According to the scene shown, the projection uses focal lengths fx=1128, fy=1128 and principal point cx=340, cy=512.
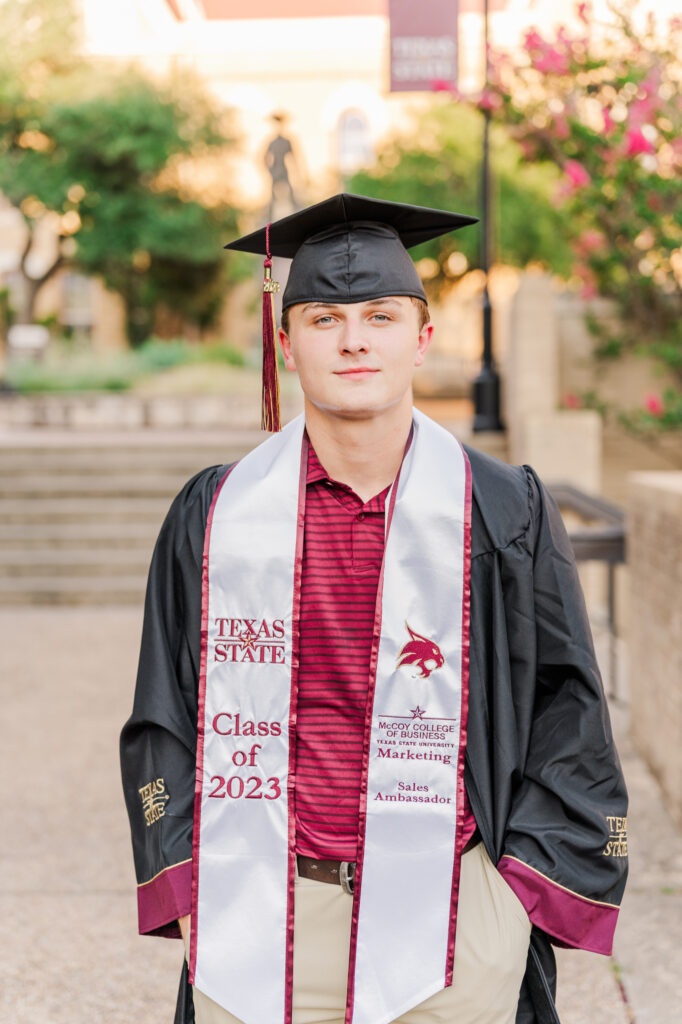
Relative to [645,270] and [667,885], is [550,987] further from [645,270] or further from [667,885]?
[645,270]

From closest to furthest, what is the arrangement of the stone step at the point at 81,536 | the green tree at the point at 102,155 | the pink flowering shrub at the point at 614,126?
the pink flowering shrub at the point at 614,126 < the stone step at the point at 81,536 < the green tree at the point at 102,155

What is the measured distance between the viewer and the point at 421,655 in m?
2.02

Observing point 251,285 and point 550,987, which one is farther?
point 251,285

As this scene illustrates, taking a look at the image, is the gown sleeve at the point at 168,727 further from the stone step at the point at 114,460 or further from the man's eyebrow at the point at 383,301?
the stone step at the point at 114,460

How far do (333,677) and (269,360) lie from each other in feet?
2.15

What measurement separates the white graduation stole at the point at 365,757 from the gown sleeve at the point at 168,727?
5cm

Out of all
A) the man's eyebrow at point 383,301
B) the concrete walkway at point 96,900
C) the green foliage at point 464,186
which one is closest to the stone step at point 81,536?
the concrete walkway at point 96,900

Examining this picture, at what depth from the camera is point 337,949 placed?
2.07 meters

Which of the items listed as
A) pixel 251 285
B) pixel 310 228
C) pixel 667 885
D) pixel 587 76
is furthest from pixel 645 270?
pixel 251 285

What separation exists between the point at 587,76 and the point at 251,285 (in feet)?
74.4

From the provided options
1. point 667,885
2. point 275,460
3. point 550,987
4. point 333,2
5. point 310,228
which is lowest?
point 667,885

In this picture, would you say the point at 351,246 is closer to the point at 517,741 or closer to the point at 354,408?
the point at 354,408

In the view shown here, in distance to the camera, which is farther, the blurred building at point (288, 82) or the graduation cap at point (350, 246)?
the blurred building at point (288, 82)

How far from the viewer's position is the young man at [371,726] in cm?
200
